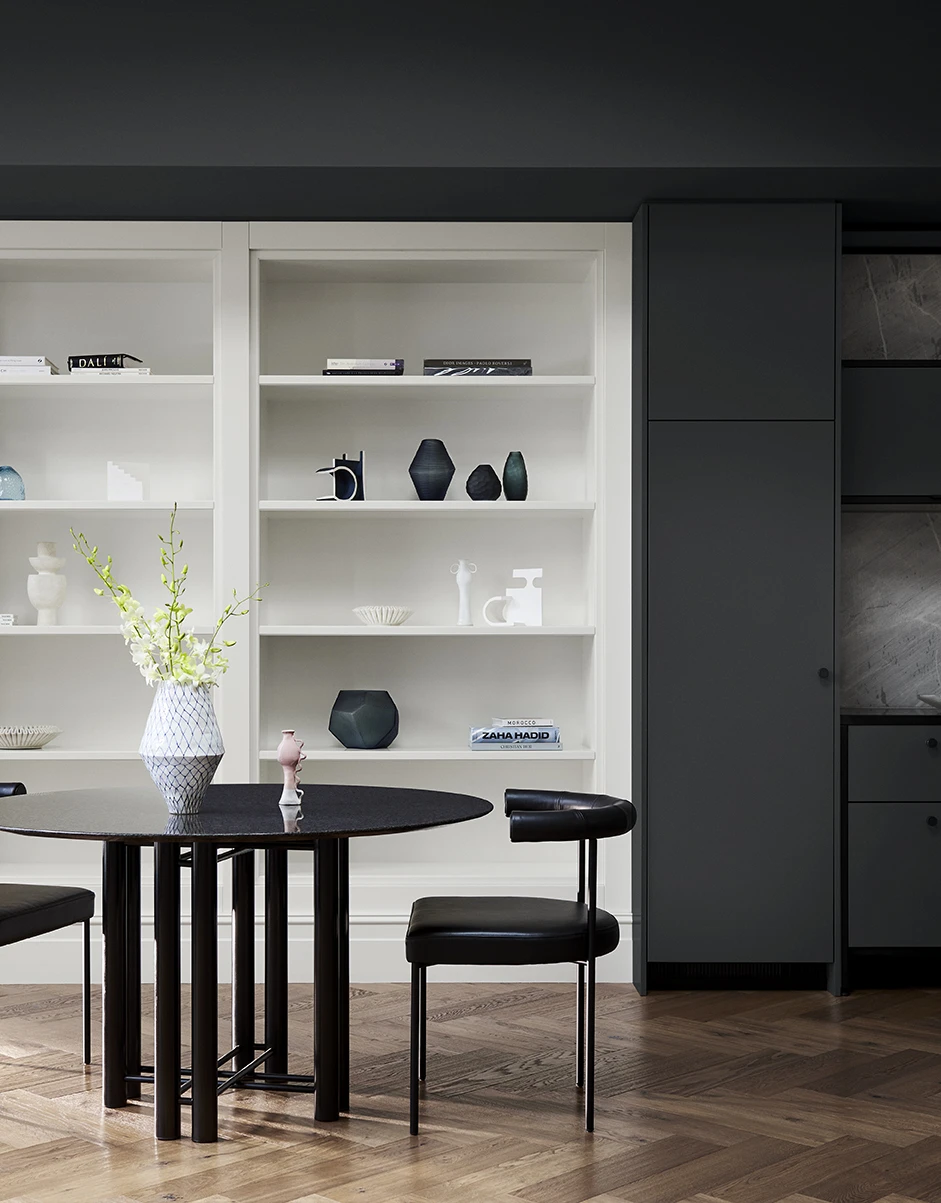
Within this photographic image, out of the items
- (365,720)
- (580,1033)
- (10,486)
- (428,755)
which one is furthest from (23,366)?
(580,1033)

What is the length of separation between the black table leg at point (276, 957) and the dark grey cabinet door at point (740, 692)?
4.46 ft

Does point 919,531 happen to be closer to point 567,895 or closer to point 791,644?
point 791,644

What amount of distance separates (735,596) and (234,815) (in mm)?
1947

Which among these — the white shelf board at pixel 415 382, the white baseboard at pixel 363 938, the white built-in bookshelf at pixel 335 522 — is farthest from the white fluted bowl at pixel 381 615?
the white baseboard at pixel 363 938

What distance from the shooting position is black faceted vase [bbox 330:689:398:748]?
452 cm

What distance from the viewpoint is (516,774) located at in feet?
15.9

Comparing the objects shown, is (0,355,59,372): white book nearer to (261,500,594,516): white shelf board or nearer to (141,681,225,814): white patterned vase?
(261,500,594,516): white shelf board

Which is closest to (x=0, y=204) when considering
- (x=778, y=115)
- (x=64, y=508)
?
(x=64, y=508)

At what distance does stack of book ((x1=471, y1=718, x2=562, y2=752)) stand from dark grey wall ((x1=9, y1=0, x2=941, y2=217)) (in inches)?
72.0

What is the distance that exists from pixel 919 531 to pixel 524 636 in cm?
150

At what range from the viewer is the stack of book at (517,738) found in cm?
450

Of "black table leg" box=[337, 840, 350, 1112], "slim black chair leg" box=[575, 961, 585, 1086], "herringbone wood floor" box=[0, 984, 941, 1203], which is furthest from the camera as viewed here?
"slim black chair leg" box=[575, 961, 585, 1086]

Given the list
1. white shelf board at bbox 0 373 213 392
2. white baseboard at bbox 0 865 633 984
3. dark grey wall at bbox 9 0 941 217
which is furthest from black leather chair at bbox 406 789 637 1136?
white shelf board at bbox 0 373 213 392

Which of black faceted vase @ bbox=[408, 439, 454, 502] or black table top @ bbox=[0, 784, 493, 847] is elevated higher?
black faceted vase @ bbox=[408, 439, 454, 502]
